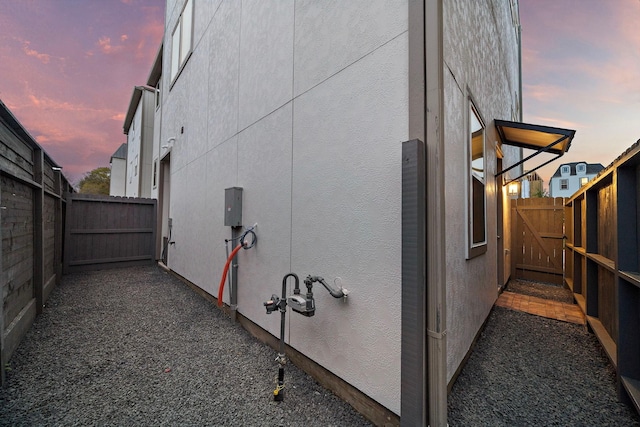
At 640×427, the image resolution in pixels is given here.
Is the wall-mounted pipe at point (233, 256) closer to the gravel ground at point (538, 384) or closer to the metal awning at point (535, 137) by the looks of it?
the gravel ground at point (538, 384)

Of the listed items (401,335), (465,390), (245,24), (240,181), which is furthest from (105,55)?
(465,390)

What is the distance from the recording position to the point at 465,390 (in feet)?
6.91

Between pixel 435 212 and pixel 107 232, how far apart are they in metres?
8.75

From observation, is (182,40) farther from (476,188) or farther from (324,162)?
(476,188)

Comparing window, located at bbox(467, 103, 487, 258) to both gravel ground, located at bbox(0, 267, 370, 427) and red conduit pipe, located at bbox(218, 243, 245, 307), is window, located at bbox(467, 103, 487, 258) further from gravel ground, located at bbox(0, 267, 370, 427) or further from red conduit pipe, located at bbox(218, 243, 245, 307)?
red conduit pipe, located at bbox(218, 243, 245, 307)

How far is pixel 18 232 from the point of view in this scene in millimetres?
2842

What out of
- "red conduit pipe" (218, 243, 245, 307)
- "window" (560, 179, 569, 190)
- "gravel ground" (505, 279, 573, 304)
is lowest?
"gravel ground" (505, 279, 573, 304)

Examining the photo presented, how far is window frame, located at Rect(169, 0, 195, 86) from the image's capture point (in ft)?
19.5

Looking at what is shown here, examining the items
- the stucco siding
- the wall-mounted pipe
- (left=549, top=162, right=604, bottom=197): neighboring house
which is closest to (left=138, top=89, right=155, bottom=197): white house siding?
the wall-mounted pipe

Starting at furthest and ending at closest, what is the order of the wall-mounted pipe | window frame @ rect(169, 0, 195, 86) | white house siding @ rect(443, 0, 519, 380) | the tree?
1. the tree
2. window frame @ rect(169, 0, 195, 86)
3. the wall-mounted pipe
4. white house siding @ rect(443, 0, 519, 380)

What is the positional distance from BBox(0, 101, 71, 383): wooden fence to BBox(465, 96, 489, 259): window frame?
13.3ft

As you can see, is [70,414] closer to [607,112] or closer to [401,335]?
[401,335]

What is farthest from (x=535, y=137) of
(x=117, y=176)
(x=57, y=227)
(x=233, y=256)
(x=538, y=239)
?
(x=117, y=176)

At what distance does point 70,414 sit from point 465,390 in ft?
9.45
